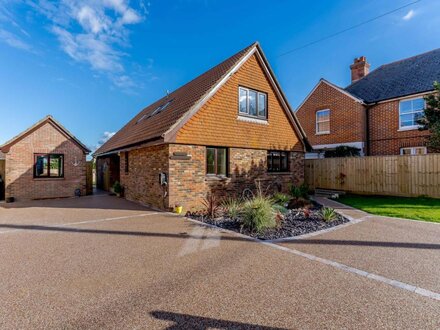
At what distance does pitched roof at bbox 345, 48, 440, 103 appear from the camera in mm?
15562

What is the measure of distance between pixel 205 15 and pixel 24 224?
13.6 m

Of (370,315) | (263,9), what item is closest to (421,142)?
(263,9)

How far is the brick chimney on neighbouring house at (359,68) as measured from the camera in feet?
71.2

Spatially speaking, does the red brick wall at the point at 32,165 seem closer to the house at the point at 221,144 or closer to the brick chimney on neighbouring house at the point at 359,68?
the house at the point at 221,144

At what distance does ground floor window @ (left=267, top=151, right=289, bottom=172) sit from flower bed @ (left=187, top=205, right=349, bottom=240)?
4.19 m

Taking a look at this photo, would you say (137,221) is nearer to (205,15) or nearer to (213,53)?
(205,15)

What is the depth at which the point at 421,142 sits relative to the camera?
14930mm

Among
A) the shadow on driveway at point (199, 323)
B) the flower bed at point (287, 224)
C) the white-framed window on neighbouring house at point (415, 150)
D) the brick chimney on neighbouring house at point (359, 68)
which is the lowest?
the shadow on driveway at point (199, 323)

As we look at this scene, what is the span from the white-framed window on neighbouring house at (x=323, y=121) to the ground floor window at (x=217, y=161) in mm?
12025

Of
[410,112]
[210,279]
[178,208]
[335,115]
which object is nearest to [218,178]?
[178,208]

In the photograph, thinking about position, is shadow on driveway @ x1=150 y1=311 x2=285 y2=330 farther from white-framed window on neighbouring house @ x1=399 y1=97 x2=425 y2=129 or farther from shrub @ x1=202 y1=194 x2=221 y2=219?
white-framed window on neighbouring house @ x1=399 y1=97 x2=425 y2=129

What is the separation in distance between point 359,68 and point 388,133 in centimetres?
841

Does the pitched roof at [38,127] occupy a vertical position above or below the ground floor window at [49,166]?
above

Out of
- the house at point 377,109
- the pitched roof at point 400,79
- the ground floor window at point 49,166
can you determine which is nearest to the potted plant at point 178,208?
the ground floor window at point 49,166
